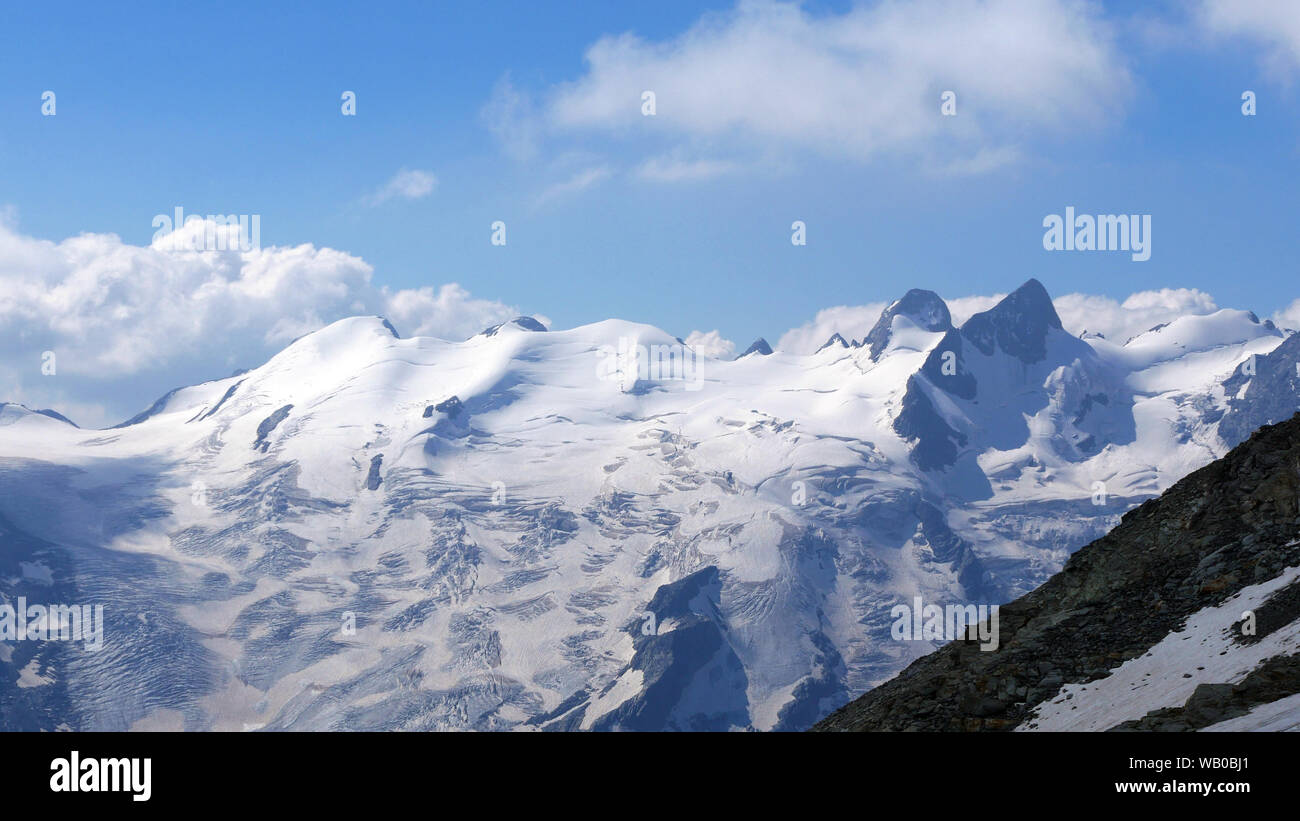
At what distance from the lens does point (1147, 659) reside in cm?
3722

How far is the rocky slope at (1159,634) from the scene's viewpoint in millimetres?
32406

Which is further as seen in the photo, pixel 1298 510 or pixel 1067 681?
pixel 1298 510

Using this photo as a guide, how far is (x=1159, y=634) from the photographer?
3909 cm

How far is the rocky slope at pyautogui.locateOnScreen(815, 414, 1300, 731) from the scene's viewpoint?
32.4 m
